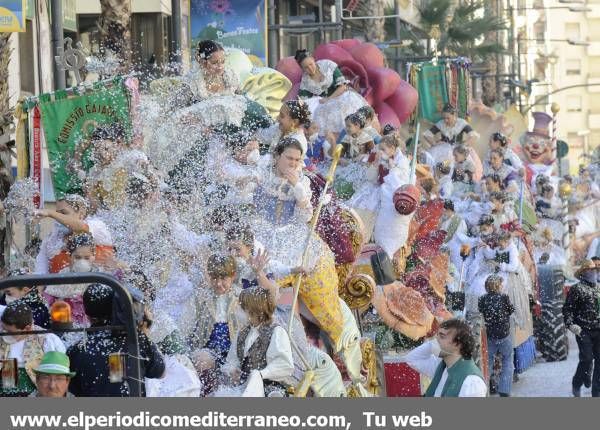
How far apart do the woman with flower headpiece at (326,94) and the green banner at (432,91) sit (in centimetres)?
731

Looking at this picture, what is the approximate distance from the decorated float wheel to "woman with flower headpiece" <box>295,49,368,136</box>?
659cm

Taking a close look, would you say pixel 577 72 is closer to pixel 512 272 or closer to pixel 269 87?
pixel 512 272

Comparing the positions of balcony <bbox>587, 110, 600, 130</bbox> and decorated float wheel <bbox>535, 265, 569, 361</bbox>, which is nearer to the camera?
decorated float wheel <bbox>535, 265, 569, 361</bbox>

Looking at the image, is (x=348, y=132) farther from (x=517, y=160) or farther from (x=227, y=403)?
(x=517, y=160)

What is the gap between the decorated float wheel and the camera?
20531 mm

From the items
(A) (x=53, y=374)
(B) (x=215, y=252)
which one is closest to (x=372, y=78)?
(B) (x=215, y=252)

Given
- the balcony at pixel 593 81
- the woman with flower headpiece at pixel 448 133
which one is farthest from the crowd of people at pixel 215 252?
the balcony at pixel 593 81

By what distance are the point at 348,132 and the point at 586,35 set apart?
369 ft

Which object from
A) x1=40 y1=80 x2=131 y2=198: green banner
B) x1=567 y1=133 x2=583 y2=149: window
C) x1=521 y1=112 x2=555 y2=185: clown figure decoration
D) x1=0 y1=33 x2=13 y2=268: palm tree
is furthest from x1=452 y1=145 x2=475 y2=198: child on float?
x1=567 y1=133 x2=583 y2=149: window

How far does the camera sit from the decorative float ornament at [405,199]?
1259 centimetres

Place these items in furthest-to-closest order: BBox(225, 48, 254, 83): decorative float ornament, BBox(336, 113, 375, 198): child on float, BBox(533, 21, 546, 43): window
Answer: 1. BBox(533, 21, 546, 43): window
2. BBox(225, 48, 254, 83): decorative float ornament
3. BBox(336, 113, 375, 198): child on float

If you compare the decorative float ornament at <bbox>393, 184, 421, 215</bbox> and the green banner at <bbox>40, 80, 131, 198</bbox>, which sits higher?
the green banner at <bbox>40, 80, 131, 198</bbox>

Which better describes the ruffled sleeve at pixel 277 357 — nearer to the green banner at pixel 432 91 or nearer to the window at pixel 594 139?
the green banner at pixel 432 91

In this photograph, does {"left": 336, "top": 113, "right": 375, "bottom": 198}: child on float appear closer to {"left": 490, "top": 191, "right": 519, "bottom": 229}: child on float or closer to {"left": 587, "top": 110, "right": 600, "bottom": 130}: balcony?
{"left": 490, "top": 191, "right": 519, "bottom": 229}: child on float
